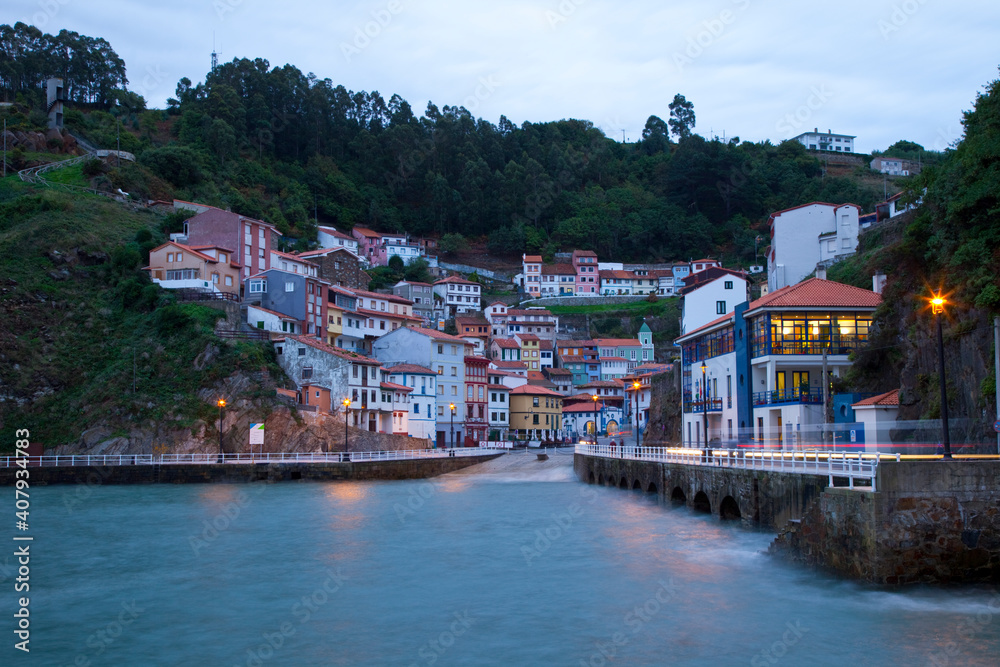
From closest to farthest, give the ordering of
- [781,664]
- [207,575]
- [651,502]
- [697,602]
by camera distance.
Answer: [781,664] → [697,602] → [207,575] → [651,502]

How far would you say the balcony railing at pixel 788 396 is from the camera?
40.9 meters

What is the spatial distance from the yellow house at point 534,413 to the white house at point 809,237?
30149mm

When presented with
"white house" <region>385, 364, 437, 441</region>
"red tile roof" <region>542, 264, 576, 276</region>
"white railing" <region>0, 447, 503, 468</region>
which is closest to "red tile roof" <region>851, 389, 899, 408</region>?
"white railing" <region>0, 447, 503, 468</region>

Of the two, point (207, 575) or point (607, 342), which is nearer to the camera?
point (207, 575)

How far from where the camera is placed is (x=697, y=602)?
1978 cm

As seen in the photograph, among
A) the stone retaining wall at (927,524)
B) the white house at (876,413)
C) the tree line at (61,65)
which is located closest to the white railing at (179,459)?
the white house at (876,413)

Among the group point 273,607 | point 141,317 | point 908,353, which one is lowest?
point 273,607

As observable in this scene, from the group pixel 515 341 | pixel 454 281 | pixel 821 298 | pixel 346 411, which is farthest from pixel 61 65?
pixel 821 298

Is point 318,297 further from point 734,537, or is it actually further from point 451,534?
point 734,537

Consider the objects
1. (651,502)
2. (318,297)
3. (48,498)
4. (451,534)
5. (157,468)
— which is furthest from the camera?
(318,297)

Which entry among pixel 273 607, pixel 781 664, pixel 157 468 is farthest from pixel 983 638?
pixel 157 468

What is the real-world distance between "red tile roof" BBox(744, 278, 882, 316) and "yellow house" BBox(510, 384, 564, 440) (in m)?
50.6

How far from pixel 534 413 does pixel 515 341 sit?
59.7ft

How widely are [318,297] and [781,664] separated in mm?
65322
